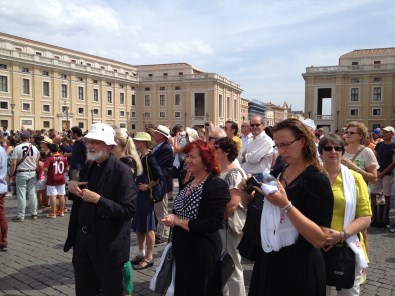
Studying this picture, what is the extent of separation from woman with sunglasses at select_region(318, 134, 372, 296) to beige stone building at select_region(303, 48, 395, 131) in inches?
2063

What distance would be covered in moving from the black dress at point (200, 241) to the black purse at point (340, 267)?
2.85ft

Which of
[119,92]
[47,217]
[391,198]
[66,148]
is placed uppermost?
[119,92]

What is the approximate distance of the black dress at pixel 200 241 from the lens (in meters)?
2.72

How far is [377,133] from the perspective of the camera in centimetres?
1106

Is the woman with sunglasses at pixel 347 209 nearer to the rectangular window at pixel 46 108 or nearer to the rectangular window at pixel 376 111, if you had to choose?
the rectangular window at pixel 46 108

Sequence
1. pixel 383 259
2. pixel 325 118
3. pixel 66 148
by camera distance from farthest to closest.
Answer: pixel 325 118, pixel 66 148, pixel 383 259

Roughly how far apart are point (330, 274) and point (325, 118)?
180 feet

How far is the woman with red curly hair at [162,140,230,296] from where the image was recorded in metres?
2.72

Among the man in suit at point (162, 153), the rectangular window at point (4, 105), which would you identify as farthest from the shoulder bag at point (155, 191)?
the rectangular window at point (4, 105)

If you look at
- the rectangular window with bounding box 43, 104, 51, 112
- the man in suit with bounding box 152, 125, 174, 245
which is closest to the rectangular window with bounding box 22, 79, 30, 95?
the rectangular window with bounding box 43, 104, 51, 112

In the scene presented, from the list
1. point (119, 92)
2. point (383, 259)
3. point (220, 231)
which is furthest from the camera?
point (119, 92)

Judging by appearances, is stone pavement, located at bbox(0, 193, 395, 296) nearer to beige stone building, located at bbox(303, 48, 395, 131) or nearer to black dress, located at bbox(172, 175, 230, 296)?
black dress, located at bbox(172, 175, 230, 296)

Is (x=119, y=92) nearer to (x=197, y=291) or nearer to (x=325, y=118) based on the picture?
(x=325, y=118)

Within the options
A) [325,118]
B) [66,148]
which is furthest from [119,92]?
[66,148]
